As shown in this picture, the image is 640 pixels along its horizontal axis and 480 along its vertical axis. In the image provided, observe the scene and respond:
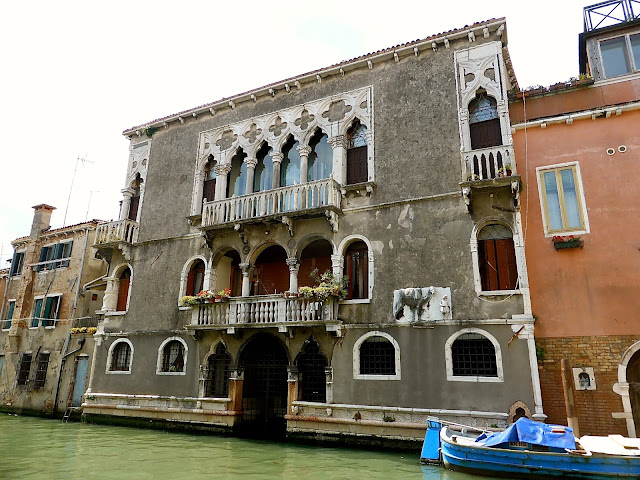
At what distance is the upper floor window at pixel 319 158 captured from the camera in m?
15.2

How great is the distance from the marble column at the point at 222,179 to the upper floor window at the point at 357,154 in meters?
4.85

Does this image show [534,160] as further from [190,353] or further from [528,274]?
[190,353]

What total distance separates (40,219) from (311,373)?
18.3 metres

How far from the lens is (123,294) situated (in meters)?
18.3

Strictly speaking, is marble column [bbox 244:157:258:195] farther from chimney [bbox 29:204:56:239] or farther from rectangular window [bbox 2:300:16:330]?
rectangular window [bbox 2:300:16:330]

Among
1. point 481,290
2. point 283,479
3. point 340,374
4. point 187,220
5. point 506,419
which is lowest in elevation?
point 283,479

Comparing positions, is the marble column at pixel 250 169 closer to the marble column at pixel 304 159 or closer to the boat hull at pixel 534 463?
the marble column at pixel 304 159

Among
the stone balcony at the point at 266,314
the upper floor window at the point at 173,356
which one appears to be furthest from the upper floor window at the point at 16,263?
the stone balcony at the point at 266,314

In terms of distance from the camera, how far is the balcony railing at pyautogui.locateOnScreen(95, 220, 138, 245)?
17891mm

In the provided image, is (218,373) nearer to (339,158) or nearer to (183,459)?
(183,459)

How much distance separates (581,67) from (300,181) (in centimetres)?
952

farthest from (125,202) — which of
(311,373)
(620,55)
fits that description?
(620,55)

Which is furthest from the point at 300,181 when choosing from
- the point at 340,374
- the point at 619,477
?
the point at 619,477

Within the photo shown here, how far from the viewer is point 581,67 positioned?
1434 cm
